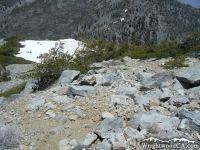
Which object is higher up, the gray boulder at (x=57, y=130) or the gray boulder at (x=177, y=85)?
the gray boulder at (x=177, y=85)

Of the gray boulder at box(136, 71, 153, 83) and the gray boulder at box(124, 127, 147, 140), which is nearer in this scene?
the gray boulder at box(124, 127, 147, 140)

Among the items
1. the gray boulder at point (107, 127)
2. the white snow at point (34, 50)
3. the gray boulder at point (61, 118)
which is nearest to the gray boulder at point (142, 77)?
the gray boulder at point (61, 118)

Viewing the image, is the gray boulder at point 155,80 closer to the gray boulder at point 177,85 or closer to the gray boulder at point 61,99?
the gray boulder at point 177,85

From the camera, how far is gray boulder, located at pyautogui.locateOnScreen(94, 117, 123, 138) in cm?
481

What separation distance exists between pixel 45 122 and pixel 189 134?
331cm

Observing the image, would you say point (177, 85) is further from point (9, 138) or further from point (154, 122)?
point (9, 138)

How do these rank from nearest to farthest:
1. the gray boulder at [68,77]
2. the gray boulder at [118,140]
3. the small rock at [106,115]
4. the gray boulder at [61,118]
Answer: the gray boulder at [118,140], the small rock at [106,115], the gray boulder at [61,118], the gray boulder at [68,77]

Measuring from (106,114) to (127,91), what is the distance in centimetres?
187

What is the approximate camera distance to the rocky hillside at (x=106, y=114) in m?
4.73

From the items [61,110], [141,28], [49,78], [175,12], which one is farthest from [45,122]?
[175,12]

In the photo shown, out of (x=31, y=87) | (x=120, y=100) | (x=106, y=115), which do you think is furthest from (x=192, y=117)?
(x=31, y=87)

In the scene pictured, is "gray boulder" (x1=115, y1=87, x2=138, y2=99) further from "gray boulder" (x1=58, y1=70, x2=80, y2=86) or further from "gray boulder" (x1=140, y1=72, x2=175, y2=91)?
"gray boulder" (x1=58, y1=70, x2=80, y2=86)

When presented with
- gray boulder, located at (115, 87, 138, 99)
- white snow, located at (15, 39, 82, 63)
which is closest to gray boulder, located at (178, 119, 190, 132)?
gray boulder, located at (115, 87, 138, 99)

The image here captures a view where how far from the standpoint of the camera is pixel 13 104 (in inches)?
296
